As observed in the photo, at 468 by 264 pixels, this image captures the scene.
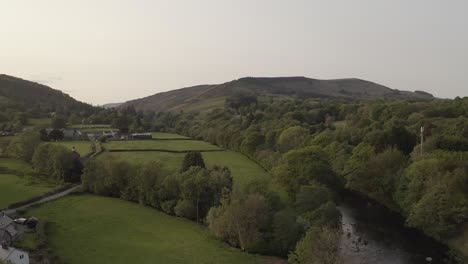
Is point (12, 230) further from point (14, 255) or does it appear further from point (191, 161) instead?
point (191, 161)

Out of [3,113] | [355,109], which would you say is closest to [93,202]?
[355,109]

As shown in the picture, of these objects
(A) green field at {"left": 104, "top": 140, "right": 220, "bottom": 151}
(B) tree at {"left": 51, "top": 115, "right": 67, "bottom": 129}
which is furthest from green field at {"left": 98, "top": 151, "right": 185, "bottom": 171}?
(B) tree at {"left": 51, "top": 115, "right": 67, "bottom": 129}

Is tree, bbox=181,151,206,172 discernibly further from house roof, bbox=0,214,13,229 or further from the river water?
house roof, bbox=0,214,13,229

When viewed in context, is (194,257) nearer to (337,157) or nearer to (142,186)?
(142,186)

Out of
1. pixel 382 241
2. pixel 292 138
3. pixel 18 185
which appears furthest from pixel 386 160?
pixel 18 185

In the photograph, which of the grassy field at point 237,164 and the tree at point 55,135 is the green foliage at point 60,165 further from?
the tree at point 55,135

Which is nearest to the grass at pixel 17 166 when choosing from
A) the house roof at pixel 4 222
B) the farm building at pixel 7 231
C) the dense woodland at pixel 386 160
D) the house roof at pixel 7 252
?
the house roof at pixel 4 222
